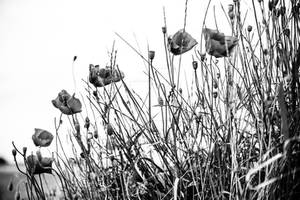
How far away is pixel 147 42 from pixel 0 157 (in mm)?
4560

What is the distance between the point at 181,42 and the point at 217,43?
13 cm

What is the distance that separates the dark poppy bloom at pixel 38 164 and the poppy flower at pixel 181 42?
29.8 inches

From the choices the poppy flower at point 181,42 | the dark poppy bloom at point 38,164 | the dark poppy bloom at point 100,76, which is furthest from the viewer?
the dark poppy bloom at point 38,164

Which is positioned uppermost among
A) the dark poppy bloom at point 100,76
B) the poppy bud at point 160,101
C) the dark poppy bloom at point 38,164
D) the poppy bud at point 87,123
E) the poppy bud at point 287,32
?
the poppy bud at point 287,32

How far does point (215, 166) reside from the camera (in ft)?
4.44

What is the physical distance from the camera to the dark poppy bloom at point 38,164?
5.63 ft

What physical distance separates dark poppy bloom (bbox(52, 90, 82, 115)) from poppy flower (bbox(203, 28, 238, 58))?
0.63m

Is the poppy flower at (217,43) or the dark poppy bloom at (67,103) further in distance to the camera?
the dark poppy bloom at (67,103)

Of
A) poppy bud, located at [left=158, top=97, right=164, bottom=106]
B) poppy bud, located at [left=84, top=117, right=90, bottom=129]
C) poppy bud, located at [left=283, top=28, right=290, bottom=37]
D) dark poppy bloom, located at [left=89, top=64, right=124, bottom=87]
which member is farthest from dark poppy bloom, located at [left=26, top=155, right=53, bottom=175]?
poppy bud, located at [left=283, top=28, right=290, bottom=37]

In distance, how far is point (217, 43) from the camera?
4.57 ft

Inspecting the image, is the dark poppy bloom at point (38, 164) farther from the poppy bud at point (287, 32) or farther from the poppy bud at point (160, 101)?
the poppy bud at point (287, 32)

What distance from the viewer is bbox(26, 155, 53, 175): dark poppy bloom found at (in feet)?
5.63

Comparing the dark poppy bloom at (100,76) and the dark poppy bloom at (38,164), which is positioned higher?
the dark poppy bloom at (100,76)

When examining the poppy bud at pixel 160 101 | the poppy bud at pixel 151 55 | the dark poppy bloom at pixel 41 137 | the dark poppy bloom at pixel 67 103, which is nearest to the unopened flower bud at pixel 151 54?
the poppy bud at pixel 151 55
